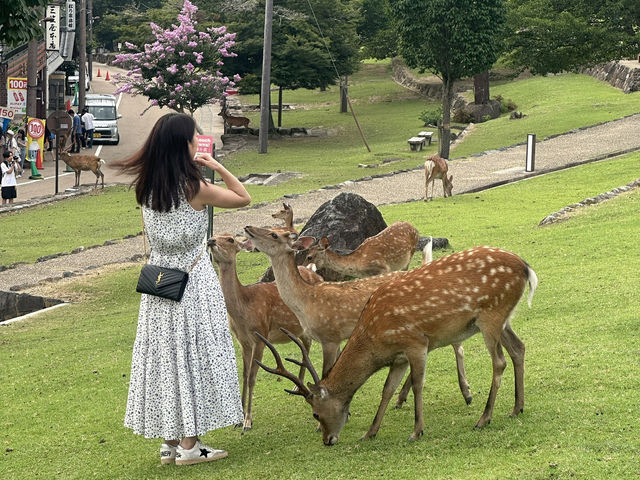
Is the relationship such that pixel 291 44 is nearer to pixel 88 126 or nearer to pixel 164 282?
pixel 88 126

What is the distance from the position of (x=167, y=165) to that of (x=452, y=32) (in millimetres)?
26974

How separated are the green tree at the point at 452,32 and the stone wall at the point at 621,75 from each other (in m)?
14.3

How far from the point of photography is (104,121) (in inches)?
1722

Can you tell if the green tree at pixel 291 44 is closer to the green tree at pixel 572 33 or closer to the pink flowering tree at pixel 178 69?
the pink flowering tree at pixel 178 69

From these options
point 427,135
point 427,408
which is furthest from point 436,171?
point 427,135

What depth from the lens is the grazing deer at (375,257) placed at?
11.3 metres

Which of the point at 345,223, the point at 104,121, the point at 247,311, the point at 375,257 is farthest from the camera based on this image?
the point at 104,121

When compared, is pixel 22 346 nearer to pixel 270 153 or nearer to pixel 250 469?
pixel 250 469

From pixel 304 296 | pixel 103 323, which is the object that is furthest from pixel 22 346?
pixel 304 296

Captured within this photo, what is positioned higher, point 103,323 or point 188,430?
point 188,430

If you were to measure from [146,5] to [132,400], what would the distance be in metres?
83.3

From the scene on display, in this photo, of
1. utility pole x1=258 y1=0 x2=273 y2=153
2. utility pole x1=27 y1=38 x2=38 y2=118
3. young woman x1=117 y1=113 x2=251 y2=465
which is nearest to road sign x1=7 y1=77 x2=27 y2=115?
utility pole x1=27 y1=38 x2=38 y2=118

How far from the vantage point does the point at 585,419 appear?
6.63m

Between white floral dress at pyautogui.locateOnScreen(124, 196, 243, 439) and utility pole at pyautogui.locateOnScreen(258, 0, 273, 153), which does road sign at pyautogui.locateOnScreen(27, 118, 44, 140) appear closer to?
utility pole at pyautogui.locateOnScreen(258, 0, 273, 153)
